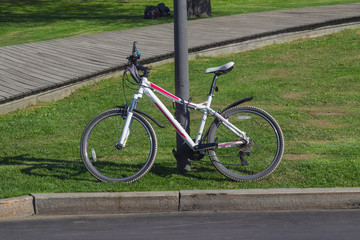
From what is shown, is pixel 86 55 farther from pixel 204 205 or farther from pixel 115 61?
pixel 204 205

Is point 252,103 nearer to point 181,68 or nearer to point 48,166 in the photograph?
point 181,68

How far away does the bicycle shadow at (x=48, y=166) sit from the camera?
6.60 m

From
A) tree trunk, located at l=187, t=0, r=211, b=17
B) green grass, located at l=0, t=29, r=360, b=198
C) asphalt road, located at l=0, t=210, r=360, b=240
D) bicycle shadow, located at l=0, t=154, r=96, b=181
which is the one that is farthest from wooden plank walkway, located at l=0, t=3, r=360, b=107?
asphalt road, located at l=0, t=210, r=360, b=240

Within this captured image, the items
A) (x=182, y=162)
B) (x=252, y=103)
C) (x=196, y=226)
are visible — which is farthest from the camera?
(x=252, y=103)

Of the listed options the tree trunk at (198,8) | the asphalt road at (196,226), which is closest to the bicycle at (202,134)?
the asphalt road at (196,226)

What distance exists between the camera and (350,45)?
46.8 feet

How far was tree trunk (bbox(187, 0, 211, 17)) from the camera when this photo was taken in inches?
784

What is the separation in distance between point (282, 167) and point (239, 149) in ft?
1.75

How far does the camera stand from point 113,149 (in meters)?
7.00

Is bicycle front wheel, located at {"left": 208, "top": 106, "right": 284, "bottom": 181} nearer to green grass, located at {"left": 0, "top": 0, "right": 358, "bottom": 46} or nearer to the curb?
the curb

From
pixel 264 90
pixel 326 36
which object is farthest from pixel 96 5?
pixel 264 90

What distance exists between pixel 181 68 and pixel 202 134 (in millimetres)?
709

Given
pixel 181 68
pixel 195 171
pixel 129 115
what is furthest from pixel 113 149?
pixel 181 68

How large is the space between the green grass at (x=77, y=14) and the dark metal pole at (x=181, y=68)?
10237mm
